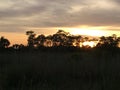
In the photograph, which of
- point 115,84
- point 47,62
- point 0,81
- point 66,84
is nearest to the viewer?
point 115,84

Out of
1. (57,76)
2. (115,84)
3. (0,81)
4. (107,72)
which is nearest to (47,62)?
(57,76)

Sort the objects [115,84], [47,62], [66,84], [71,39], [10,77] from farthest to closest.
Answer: [71,39] < [47,62] < [10,77] < [66,84] < [115,84]

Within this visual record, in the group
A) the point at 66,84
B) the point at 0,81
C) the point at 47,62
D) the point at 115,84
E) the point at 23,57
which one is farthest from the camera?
the point at 23,57

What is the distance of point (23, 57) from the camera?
1319cm

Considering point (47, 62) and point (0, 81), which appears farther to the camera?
point (47, 62)

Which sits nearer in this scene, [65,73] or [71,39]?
[65,73]

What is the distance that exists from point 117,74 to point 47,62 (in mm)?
3055

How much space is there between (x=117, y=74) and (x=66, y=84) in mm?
1478

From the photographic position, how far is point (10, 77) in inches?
400

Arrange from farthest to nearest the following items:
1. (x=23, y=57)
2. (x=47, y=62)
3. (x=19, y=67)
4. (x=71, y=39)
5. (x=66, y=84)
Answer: (x=71, y=39)
(x=23, y=57)
(x=47, y=62)
(x=19, y=67)
(x=66, y=84)

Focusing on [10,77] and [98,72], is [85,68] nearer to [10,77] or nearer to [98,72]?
[98,72]

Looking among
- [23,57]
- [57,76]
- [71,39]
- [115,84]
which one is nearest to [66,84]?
[57,76]

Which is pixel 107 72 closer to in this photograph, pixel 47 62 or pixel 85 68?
pixel 85 68

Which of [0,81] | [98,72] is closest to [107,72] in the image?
[98,72]
